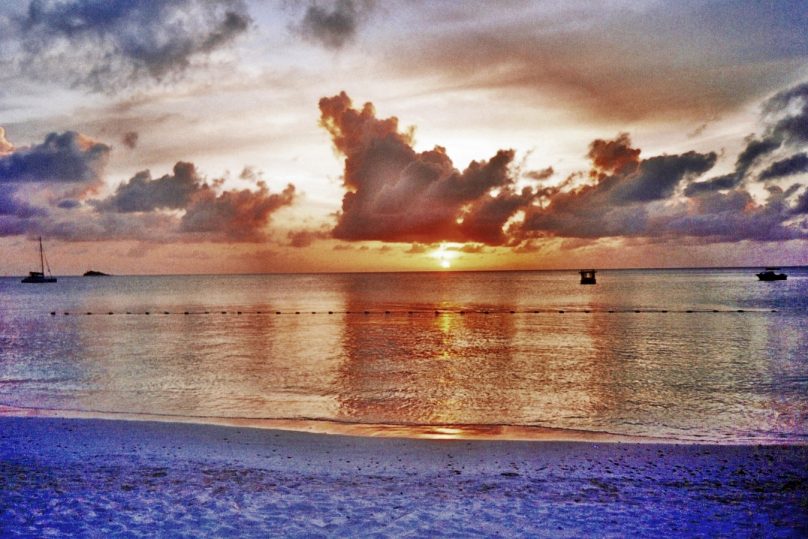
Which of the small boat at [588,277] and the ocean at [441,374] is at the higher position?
the small boat at [588,277]

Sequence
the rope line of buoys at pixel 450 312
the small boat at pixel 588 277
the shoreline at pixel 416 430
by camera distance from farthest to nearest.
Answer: the small boat at pixel 588 277 → the rope line of buoys at pixel 450 312 → the shoreline at pixel 416 430

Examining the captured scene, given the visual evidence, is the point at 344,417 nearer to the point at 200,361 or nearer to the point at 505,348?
the point at 200,361

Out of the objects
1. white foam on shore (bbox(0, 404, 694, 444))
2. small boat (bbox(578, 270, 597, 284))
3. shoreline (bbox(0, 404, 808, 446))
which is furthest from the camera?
small boat (bbox(578, 270, 597, 284))

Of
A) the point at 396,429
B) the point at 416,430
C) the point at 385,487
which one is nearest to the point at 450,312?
the point at 396,429

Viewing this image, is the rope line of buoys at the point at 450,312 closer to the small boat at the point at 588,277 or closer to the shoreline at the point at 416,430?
the shoreline at the point at 416,430

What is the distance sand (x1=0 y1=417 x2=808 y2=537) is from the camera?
34.2 feet

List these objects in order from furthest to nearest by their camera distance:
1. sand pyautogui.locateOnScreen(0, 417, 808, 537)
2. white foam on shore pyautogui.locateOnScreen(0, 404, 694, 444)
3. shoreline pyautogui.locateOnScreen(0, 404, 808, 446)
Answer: white foam on shore pyautogui.locateOnScreen(0, 404, 694, 444)
shoreline pyautogui.locateOnScreen(0, 404, 808, 446)
sand pyautogui.locateOnScreen(0, 417, 808, 537)

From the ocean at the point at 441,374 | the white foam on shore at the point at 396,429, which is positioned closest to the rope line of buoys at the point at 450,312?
the ocean at the point at 441,374

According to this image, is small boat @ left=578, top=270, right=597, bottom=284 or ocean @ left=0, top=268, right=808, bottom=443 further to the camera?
small boat @ left=578, top=270, right=597, bottom=284

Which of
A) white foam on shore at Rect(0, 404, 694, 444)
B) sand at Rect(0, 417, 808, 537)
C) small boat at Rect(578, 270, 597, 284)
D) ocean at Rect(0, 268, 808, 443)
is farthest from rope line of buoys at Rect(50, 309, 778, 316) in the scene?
small boat at Rect(578, 270, 597, 284)

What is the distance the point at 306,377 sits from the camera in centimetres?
3166

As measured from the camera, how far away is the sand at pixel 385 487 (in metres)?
10.4

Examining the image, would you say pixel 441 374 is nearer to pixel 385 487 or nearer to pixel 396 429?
pixel 396 429

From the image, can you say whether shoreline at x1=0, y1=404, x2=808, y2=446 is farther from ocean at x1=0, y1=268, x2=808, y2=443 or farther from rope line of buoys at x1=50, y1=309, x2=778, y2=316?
rope line of buoys at x1=50, y1=309, x2=778, y2=316
